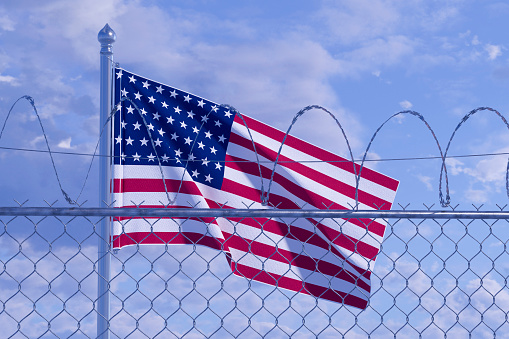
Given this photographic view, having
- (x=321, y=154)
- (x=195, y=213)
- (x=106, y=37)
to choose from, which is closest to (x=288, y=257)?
(x=321, y=154)

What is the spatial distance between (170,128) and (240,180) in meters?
1.04

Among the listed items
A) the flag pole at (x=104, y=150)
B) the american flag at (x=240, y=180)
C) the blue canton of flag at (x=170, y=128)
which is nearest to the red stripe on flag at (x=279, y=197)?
the american flag at (x=240, y=180)

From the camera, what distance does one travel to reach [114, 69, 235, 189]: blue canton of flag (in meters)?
7.31

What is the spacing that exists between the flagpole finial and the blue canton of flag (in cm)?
43

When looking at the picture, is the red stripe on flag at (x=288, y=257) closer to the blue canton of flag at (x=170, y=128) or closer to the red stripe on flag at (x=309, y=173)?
the blue canton of flag at (x=170, y=128)

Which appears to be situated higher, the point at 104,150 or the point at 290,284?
the point at 104,150

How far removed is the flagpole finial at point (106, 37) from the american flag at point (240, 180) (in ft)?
1.45

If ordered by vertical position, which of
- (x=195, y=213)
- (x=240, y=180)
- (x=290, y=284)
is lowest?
(x=290, y=284)

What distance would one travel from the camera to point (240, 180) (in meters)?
7.34

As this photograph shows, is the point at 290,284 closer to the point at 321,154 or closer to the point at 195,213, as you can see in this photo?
the point at 321,154

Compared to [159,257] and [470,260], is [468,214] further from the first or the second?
[159,257]

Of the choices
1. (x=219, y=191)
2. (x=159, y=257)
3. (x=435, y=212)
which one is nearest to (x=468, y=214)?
(x=435, y=212)

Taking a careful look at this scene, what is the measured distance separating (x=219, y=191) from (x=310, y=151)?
1180mm

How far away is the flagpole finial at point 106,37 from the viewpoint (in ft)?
23.4
